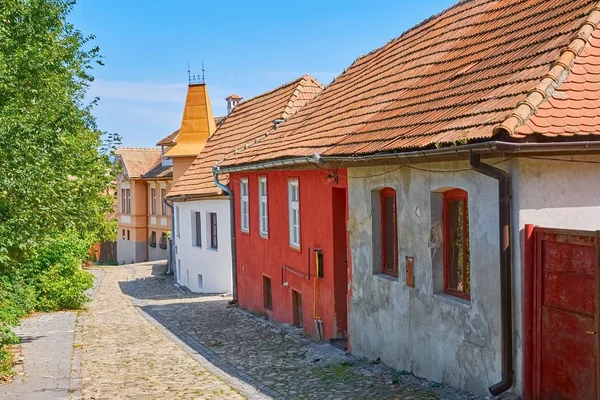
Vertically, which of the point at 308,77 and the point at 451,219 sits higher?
the point at 308,77

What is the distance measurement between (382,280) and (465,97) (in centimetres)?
315

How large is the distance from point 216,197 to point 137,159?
3013 centimetres

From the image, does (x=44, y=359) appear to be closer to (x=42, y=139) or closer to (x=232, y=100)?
(x=42, y=139)

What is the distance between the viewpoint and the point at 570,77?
8.95 m

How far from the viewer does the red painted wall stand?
1462 cm

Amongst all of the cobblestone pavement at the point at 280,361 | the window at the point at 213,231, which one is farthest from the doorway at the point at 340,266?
the window at the point at 213,231

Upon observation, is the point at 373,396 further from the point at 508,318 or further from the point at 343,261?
the point at 343,261

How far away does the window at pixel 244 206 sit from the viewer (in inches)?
821

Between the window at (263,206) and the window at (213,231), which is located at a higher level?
the window at (263,206)

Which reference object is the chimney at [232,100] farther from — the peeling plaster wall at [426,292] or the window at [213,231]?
the peeling plaster wall at [426,292]

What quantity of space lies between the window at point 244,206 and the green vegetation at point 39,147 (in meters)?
3.46

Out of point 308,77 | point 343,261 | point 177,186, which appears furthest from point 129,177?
point 343,261

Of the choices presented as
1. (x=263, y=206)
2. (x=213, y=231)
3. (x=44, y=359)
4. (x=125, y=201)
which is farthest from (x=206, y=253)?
(x=125, y=201)

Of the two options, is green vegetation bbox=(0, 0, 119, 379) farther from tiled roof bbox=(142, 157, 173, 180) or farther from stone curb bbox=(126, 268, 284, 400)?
tiled roof bbox=(142, 157, 173, 180)
